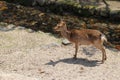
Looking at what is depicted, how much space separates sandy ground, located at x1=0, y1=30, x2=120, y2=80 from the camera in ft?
37.7

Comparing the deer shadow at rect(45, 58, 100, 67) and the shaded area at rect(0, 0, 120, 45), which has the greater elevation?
the shaded area at rect(0, 0, 120, 45)

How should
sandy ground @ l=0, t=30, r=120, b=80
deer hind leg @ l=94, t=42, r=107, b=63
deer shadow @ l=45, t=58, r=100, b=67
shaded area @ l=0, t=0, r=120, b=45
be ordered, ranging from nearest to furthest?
sandy ground @ l=0, t=30, r=120, b=80, deer shadow @ l=45, t=58, r=100, b=67, deer hind leg @ l=94, t=42, r=107, b=63, shaded area @ l=0, t=0, r=120, b=45

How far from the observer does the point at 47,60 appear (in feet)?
42.1

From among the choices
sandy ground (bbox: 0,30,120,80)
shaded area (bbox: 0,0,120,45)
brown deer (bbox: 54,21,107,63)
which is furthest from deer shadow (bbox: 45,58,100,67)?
shaded area (bbox: 0,0,120,45)

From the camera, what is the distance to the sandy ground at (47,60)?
11.5 metres

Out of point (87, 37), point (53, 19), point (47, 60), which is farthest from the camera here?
point (53, 19)

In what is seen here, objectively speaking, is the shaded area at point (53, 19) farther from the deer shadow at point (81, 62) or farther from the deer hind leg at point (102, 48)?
the deer shadow at point (81, 62)

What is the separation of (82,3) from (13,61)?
647 cm

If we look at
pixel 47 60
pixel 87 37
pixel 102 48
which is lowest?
pixel 47 60

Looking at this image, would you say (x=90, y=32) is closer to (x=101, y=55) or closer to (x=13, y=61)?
(x=101, y=55)

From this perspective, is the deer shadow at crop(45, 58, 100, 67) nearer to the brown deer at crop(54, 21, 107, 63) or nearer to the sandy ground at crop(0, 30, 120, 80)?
the sandy ground at crop(0, 30, 120, 80)

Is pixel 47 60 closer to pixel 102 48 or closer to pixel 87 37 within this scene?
pixel 87 37

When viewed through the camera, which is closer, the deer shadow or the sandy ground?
the sandy ground

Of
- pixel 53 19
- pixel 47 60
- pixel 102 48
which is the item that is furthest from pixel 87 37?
pixel 53 19
